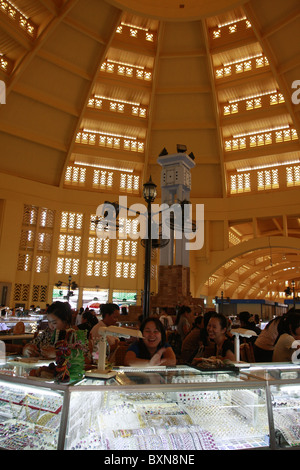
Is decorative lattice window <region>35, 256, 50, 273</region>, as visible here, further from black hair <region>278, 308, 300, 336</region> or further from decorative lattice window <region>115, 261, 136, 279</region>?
black hair <region>278, 308, 300, 336</region>

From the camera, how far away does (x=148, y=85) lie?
21.3 metres

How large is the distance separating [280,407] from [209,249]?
2074 cm

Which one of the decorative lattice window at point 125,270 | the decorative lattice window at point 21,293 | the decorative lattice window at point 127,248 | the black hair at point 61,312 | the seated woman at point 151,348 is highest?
the decorative lattice window at point 127,248

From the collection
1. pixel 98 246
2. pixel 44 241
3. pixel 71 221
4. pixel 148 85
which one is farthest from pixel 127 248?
pixel 148 85

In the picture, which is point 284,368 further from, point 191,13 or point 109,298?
point 109,298

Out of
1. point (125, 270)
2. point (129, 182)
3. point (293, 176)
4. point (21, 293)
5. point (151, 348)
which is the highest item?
point (129, 182)

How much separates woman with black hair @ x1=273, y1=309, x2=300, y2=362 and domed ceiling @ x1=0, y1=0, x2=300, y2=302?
54.5 feet

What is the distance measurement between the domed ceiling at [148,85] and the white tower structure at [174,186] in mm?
7360

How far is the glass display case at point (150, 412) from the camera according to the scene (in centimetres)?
225

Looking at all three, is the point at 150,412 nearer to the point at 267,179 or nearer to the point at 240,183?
the point at 267,179

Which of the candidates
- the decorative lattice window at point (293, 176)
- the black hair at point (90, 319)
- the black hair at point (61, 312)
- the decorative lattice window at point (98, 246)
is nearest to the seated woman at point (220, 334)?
the black hair at point (61, 312)

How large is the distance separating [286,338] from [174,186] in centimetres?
1180

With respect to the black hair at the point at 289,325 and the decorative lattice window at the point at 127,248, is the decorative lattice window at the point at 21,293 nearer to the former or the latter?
the decorative lattice window at the point at 127,248

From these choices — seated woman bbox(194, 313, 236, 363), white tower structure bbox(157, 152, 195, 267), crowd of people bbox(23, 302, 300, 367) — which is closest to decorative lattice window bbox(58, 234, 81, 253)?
white tower structure bbox(157, 152, 195, 267)
